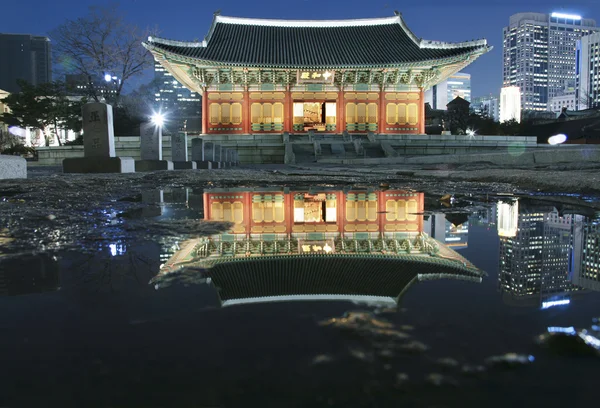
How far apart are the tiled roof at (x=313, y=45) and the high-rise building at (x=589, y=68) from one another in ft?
206

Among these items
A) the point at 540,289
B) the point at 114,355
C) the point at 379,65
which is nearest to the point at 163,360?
the point at 114,355

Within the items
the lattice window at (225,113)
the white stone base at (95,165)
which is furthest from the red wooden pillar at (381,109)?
the white stone base at (95,165)

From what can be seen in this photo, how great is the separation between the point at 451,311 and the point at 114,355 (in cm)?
67

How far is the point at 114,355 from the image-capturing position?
719mm

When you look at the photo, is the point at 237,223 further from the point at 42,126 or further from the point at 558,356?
the point at 42,126

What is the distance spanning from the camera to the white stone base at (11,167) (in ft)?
18.4

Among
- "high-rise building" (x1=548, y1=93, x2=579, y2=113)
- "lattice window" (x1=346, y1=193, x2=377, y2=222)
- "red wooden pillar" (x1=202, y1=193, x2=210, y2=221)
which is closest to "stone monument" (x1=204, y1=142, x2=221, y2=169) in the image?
"red wooden pillar" (x1=202, y1=193, x2=210, y2=221)

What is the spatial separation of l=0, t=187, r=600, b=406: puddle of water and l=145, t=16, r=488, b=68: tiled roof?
2180 cm

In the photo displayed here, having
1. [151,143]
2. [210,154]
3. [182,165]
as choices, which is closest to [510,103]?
[210,154]

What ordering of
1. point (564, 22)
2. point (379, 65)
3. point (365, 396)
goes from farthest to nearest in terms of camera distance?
point (564, 22) → point (379, 65) → point (365, 396)

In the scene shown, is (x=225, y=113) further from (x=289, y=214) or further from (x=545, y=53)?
(x=545, y=53)

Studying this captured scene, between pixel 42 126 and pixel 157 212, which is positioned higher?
pixel 42 126

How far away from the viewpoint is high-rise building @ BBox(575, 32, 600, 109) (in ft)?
241

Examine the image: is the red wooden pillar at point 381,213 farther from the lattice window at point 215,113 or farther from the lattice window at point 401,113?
the lattice window at point 401,113
